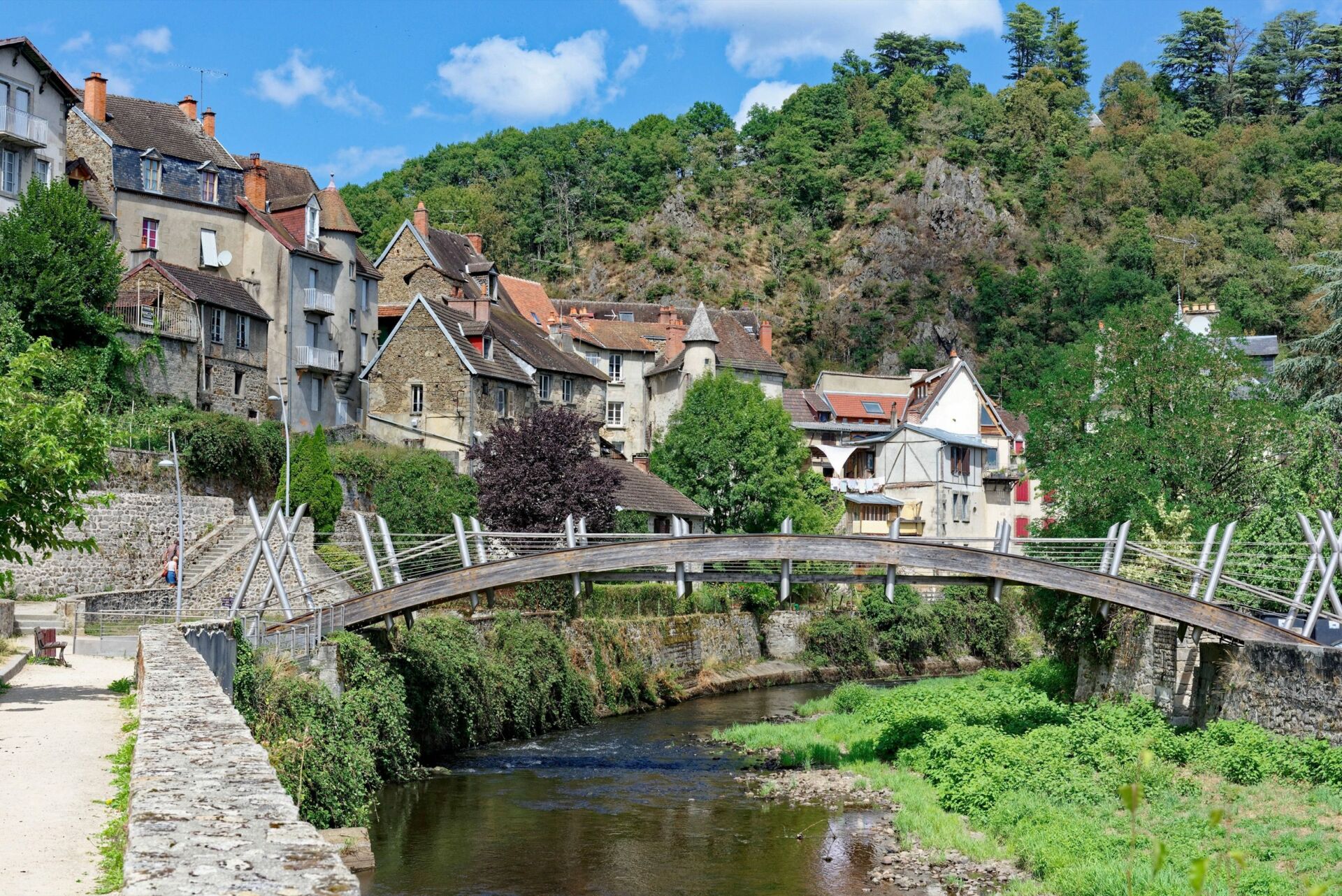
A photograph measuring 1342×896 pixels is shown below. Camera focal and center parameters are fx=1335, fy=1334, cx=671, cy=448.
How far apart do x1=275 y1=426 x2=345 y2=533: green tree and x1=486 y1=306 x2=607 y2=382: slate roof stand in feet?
50.0

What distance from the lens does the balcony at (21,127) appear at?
43500mm

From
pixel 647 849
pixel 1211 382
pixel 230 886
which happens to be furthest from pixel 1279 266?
pixel 230 886

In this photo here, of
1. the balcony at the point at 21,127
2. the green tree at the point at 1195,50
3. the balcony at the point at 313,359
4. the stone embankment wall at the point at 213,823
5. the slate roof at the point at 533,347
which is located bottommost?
the stone embankment wall at the point at 213,823

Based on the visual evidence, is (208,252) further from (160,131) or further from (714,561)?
(714,561)

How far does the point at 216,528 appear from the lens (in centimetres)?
3762

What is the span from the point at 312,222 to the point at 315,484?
1672 centimetres

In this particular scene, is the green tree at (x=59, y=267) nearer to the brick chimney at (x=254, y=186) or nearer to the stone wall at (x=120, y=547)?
the stone wall at (x=120, y=547)

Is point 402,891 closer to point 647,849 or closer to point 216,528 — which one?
point 647,849

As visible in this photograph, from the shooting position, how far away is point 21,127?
44.2 m

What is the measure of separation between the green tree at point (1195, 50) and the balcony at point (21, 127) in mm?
135623

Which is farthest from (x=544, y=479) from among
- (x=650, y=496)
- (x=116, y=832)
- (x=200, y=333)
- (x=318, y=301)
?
(x=116, y=832)

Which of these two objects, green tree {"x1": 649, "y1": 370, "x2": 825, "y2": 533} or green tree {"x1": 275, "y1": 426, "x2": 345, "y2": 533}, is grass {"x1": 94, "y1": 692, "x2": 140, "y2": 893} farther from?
green tree {"x1": 649, "y1": 370, "x2": 825, "y2": 533}

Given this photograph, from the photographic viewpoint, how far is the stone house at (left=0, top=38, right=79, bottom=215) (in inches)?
1730

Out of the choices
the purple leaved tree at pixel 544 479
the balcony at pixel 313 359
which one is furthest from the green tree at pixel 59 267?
the purple leaved tree at pixel 544 479
